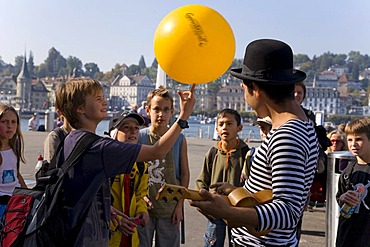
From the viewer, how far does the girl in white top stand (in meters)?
5.04

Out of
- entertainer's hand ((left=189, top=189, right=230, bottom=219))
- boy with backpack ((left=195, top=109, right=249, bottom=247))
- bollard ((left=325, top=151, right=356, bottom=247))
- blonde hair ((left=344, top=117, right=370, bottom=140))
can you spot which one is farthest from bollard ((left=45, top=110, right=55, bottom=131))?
entertainer's hand ((left=189, top=189, right=230, bottom=219))

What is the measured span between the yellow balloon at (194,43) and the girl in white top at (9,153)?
2184mm

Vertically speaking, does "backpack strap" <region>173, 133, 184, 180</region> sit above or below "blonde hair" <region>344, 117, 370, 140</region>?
below

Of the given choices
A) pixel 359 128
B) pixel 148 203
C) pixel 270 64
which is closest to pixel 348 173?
pixel 359 128

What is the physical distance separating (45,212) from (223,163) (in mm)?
2789

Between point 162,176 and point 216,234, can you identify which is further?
point 216,234

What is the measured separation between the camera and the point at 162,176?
5055 millimetres

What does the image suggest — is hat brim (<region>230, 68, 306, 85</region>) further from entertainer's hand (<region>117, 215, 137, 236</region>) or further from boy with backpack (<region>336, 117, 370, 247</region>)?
boy with backpack (<region>336, 117, 370, 247</region>)

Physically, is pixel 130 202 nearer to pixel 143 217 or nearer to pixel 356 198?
pixel 143 217

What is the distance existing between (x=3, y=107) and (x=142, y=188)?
6.40 feet

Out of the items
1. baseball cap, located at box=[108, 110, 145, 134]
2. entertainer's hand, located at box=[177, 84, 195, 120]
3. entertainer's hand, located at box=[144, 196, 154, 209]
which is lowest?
entertainer's hand, located at box=[144, 196, 154, 209]

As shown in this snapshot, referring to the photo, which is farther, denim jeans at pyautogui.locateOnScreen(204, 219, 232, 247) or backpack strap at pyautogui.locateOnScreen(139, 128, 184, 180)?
denim jeans at pyautogui.locateOnScreen(204, 219, 232, 247)

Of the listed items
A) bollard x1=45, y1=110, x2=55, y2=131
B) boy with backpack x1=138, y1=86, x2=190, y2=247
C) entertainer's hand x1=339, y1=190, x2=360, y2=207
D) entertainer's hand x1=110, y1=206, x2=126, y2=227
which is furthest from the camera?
bollard x1=45, y1=110, x2=55, y2=131

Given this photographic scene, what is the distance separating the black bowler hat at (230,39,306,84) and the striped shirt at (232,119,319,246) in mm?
211
